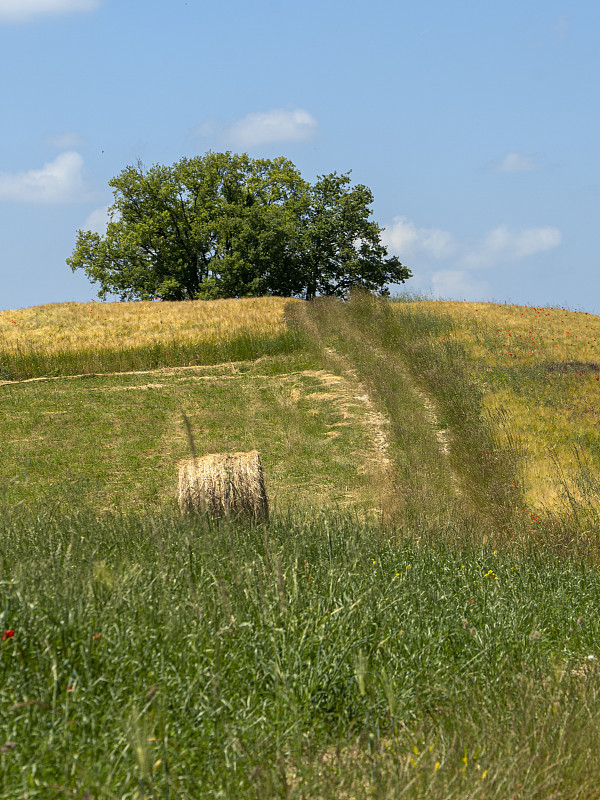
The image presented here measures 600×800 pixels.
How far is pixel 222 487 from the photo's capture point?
1023 cm

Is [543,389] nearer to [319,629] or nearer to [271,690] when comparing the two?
[319,629]

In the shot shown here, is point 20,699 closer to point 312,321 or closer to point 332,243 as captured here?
point 312,321

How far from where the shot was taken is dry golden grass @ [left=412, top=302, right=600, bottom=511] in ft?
47.7

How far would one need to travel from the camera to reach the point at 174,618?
169 inches

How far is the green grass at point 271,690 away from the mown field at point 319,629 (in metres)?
0.02

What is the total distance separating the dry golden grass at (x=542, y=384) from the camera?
1455cm

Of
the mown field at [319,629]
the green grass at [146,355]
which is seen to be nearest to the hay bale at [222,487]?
the mown field at [319,629]

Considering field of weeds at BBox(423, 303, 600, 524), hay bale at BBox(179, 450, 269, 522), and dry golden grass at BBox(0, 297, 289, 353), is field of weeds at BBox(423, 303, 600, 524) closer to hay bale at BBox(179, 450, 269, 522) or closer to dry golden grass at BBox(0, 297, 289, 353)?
hay bale at BBox(179, 450, 269, 522)

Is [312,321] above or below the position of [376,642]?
above

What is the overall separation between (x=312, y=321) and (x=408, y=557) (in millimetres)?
23513

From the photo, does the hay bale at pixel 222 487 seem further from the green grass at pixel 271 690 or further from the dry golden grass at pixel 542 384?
the dry golden grass at pixel 542 384

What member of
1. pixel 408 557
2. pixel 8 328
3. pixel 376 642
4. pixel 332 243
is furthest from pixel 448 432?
pixel 332 243

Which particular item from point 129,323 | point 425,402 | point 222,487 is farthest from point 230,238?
point 222,487

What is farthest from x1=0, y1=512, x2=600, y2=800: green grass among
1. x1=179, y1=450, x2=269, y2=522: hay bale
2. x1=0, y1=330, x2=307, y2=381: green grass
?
x1=0, y1=330, x2=307, y2=381: green grass
